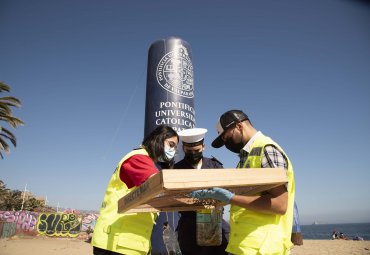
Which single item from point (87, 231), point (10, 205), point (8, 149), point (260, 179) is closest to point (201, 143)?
point (260, 179)

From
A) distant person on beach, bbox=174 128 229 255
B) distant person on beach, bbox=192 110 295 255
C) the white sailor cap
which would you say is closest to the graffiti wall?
distant person on beach, bbox=174 128 229 255

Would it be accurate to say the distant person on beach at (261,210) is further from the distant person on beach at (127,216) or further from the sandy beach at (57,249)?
the sandy beach at (57,249)

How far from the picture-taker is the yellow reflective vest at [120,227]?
87.3 inches

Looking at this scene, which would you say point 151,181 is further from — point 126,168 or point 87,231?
point 87,231

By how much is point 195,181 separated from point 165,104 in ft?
20.0

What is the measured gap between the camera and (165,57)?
8.04 metres

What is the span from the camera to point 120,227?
7.41ft

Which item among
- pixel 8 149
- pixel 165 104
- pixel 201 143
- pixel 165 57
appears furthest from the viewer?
pixel 8 149

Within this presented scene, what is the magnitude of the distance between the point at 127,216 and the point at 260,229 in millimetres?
1073

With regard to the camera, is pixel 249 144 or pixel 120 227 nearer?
pixel 120 227

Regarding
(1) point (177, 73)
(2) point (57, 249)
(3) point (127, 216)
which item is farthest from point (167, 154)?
(2) point (57, 249)

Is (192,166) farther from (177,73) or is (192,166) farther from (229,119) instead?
(177,73)

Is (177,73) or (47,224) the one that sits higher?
(177,73)

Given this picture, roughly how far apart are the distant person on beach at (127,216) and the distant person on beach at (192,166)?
142 cm
